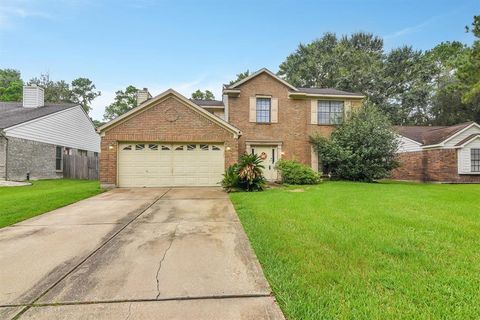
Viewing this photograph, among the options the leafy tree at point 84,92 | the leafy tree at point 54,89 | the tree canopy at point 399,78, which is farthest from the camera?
the leafy tree at point 84,92

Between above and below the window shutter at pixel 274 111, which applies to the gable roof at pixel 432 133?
below

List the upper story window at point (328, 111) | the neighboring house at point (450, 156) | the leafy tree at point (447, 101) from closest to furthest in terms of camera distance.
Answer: the neighboring house at point (450, 156)
the upper story window at point (328, 111)
the leafy tree at point (447, 101)

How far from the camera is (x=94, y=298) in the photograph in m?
2.82

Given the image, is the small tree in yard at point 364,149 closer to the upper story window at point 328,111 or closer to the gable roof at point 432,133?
the upper story window at point 328,111

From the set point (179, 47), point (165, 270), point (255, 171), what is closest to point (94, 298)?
point (165, 270)

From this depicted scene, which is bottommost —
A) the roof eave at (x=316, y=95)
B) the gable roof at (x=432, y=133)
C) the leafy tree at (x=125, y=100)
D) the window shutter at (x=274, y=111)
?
the gable roof at (x=432, y=133)

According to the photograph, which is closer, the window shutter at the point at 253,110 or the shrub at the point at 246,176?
the shrub at the point at 246,176

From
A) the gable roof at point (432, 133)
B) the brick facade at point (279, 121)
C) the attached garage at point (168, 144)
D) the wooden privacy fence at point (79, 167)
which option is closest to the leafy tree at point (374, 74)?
the gable roof at point (432, 133)

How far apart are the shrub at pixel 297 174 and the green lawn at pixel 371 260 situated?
665 cm

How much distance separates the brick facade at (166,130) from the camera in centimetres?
1258

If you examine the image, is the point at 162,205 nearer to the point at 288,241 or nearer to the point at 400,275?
the point at 288,241

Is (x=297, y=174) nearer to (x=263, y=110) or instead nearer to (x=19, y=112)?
(x=263, y=110)

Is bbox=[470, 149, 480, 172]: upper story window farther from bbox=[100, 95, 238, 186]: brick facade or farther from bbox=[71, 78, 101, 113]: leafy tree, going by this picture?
bbox=[71, 78, 101, 113]: leafy tree

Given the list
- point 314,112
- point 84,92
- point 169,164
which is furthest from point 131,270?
point 84,92
